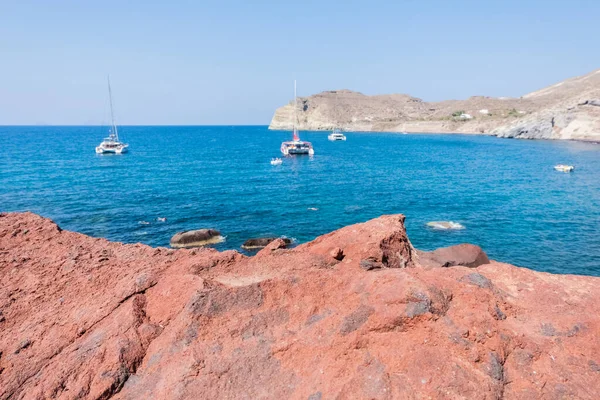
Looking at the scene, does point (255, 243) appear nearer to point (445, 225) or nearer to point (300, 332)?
point (445, 225)

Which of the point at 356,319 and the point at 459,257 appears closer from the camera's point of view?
the point at 356,319

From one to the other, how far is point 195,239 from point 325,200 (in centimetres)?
2338

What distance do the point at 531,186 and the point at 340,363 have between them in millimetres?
64200

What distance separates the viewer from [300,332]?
1043 centimetres

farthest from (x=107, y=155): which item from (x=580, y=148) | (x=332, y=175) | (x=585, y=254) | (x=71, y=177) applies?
(x=580, y=148)

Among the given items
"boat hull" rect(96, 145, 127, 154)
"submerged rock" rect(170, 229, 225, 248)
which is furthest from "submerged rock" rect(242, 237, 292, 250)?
"boat hull" rect(96, 145, 127, 154)

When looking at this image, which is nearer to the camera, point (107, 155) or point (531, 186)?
point (531, 186)

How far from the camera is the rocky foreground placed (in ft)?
29.3

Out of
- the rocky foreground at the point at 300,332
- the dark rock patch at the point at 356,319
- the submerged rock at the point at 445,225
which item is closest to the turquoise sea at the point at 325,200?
the submerged rock at the point at 445,225

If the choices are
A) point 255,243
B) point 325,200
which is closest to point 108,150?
point 325,200

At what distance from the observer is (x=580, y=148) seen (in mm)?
111750

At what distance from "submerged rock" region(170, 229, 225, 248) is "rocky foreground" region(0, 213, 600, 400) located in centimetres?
1920

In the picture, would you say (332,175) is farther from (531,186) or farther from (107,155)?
(107,155)

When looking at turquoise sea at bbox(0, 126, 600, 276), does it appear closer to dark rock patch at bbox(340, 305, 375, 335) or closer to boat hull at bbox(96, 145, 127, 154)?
boat hull at bbox(96, 145, 127, 154)
